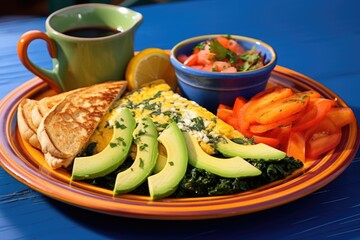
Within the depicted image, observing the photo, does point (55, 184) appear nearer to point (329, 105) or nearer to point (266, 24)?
point (329, 105)

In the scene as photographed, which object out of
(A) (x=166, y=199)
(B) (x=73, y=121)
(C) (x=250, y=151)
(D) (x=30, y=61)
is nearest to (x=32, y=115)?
(B) (x=73, y=121)

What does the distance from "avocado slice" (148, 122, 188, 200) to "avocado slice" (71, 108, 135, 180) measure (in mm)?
105

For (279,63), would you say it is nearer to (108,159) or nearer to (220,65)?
(220,65)

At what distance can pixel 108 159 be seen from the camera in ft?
4.45

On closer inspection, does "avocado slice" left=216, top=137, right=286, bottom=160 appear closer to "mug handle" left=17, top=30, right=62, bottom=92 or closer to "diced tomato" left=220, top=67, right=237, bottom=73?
"diced tomato" left=220, top=67, right=237, bottom=73

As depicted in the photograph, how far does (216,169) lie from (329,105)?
1.54 feet

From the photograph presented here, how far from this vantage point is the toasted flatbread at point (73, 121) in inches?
56.0

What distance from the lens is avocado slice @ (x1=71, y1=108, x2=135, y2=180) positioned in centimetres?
133

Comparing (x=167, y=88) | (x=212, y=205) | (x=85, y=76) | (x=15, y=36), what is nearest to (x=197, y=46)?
A: (x=167, y=88)

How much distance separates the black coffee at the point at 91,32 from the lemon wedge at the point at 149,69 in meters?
0.16

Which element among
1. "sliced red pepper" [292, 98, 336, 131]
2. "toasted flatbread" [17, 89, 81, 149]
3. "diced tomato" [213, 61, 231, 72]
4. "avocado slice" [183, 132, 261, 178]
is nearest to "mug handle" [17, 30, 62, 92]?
"toasted flatbread" [17, 89, 81, 149]

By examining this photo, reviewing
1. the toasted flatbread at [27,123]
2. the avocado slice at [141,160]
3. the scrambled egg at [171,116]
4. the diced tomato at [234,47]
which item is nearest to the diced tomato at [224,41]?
the diced tomato at [234,47]

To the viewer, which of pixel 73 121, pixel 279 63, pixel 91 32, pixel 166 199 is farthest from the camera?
pixel 279 63

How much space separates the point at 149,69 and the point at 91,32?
0.88 ft
